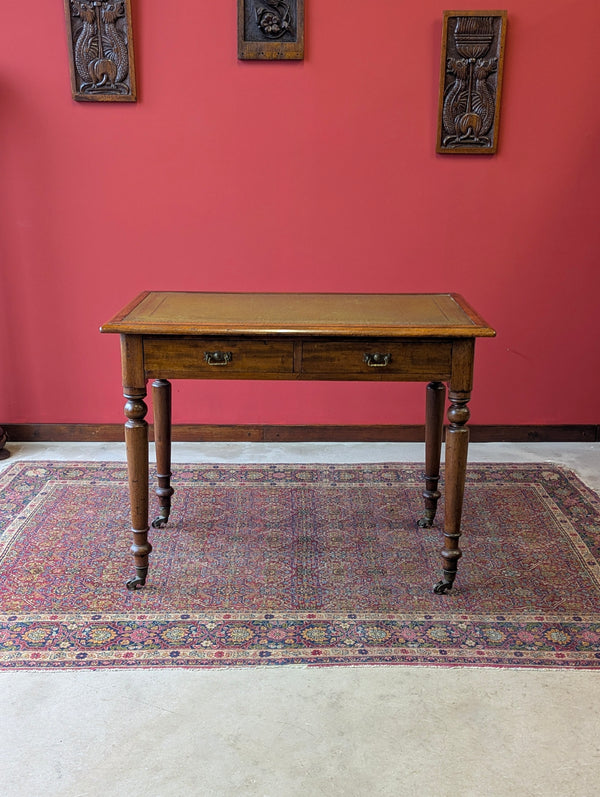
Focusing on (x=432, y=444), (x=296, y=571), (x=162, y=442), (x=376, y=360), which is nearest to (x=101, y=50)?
(x=162, y=442)

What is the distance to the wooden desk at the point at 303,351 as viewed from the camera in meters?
2.24

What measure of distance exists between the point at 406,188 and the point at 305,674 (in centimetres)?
227

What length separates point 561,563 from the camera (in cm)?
265

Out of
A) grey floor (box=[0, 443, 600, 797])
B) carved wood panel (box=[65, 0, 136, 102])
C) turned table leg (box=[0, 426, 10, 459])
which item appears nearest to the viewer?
grey floor (box=[0, 443, 600, 797])

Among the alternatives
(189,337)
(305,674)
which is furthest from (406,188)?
(305,674)

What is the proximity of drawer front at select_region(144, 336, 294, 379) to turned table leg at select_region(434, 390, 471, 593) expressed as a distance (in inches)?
20.6

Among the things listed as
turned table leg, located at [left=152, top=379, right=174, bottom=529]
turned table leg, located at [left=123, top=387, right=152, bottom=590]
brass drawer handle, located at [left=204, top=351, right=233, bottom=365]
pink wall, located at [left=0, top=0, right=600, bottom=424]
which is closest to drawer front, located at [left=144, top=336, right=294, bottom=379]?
brass drawer handle, located at [left=204, top=351, right=233, bottom=365]

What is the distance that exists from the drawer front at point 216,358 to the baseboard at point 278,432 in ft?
4.82

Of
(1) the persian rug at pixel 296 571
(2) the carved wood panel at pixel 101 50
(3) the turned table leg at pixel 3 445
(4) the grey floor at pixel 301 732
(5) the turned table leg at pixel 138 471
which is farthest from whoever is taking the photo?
Result: (3) the turned table leg at pixel 3 445

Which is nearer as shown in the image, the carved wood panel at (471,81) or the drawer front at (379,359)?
the drawer front at (379,359)

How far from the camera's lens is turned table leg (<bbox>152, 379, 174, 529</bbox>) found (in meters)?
2.82

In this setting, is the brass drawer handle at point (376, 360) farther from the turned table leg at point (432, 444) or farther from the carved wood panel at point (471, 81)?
the carved wood panel at point (471, 81)

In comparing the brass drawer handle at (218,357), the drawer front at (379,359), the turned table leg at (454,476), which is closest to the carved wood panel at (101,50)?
the brass drawer handle at (218,357)

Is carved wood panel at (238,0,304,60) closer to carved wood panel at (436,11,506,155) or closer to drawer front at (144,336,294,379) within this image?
carved wood panel at (436,11,506,155)
